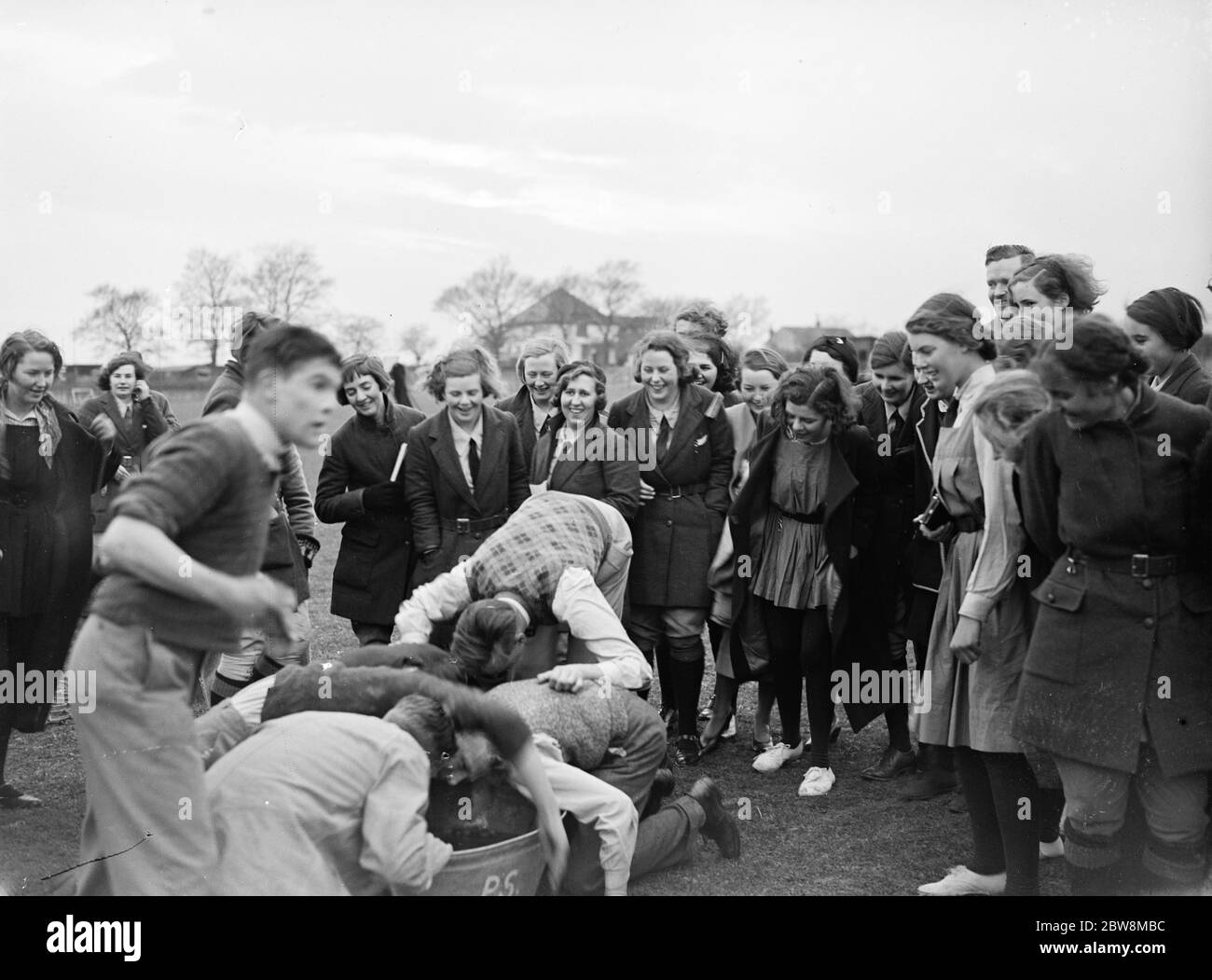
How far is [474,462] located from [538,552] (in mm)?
984

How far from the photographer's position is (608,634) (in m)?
4.41

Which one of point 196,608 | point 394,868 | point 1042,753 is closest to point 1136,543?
point 1042,753

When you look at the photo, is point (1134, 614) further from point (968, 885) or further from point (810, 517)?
point (810, 517)

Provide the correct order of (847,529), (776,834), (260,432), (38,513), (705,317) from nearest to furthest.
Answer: (260,432)
(776,834)
(38,513)
(847,529)
(705,317)

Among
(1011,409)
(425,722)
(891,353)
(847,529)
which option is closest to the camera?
(425,722)

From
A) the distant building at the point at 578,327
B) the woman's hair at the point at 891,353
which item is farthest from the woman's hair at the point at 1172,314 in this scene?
the distant building at the point at 578,327

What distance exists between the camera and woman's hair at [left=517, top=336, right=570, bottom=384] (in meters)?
6.20

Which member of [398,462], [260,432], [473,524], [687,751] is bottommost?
[687,751]

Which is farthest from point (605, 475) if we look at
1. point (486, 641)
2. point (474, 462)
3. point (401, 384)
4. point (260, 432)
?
point (260, 432)

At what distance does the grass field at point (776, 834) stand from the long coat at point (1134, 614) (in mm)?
834

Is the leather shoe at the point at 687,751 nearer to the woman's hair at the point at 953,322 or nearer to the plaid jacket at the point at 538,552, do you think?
the plaid jacket at the point at 538,552

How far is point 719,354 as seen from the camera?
630cm

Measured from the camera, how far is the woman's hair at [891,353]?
5609 millimetres
